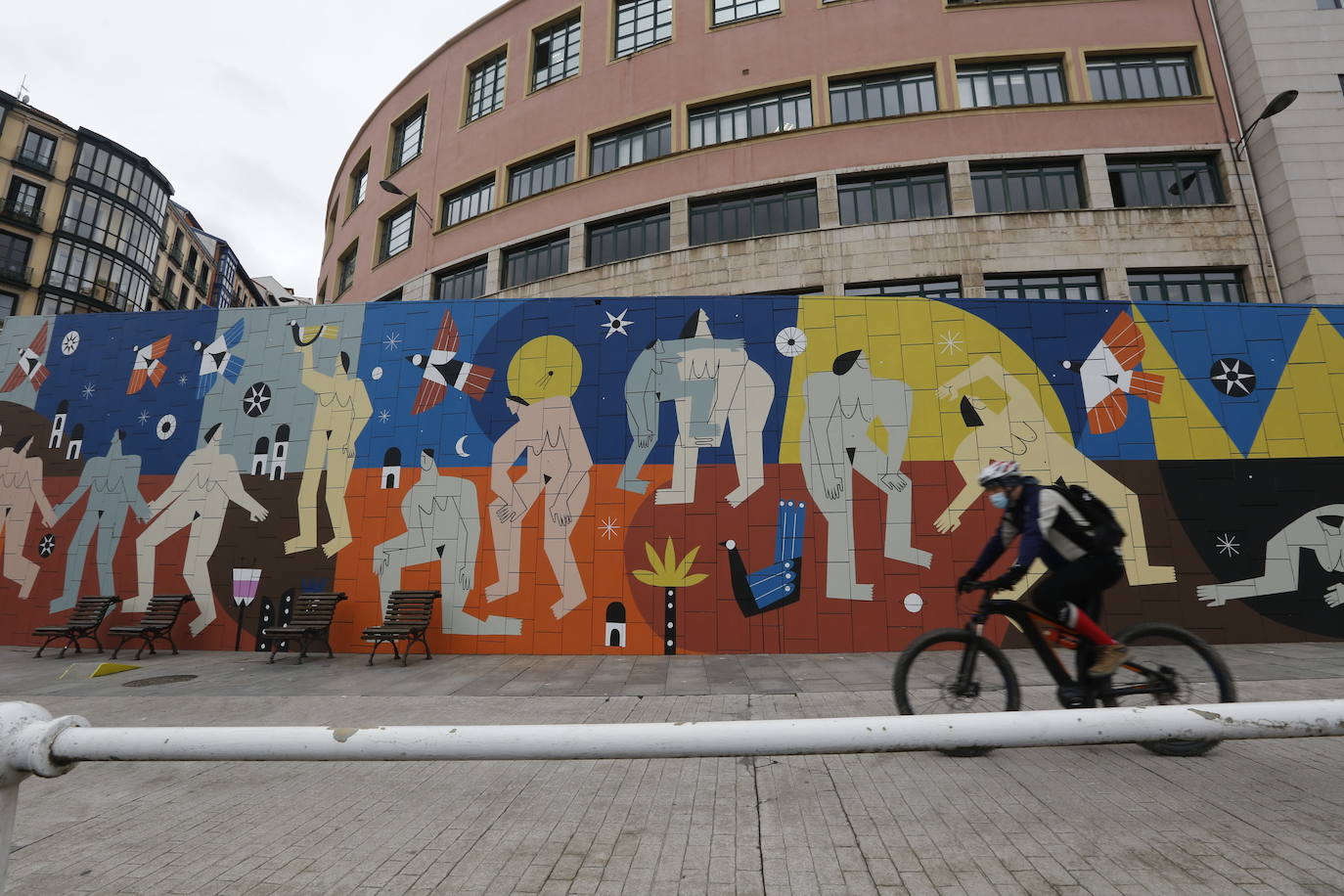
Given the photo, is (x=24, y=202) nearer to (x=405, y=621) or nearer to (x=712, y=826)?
(x=405, y=621)

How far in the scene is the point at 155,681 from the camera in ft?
25.9

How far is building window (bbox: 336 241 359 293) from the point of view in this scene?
25.8 metres

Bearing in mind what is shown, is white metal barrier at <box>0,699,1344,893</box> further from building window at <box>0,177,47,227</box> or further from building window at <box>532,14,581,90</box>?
building window at <box>0,177,47,227</box>

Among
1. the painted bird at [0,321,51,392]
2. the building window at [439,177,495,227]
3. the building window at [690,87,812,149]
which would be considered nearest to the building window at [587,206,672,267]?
the building window at [690,87,812,149]

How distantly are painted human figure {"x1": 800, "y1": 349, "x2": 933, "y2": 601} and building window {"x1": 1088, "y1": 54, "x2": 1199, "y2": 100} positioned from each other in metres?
13.9

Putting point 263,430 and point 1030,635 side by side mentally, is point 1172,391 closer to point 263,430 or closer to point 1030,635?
point 1030,635

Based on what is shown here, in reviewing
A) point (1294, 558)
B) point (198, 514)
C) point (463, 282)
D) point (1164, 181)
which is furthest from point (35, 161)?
point (1294, 558)

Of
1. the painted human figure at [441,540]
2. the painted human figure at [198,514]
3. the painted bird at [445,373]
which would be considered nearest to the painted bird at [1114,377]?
the painted bird at [445,373]

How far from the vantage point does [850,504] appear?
9.49 m

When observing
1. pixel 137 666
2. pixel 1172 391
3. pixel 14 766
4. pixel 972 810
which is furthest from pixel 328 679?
pixel 1172 391

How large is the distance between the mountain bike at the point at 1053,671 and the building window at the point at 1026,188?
14763 millimetres

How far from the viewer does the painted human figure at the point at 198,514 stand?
35.1 ft

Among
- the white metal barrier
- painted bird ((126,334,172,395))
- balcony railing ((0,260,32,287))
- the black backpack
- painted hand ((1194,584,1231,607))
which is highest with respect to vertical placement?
balcony railing ((0,260,32,287))

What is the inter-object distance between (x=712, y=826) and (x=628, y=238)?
56.3ft
